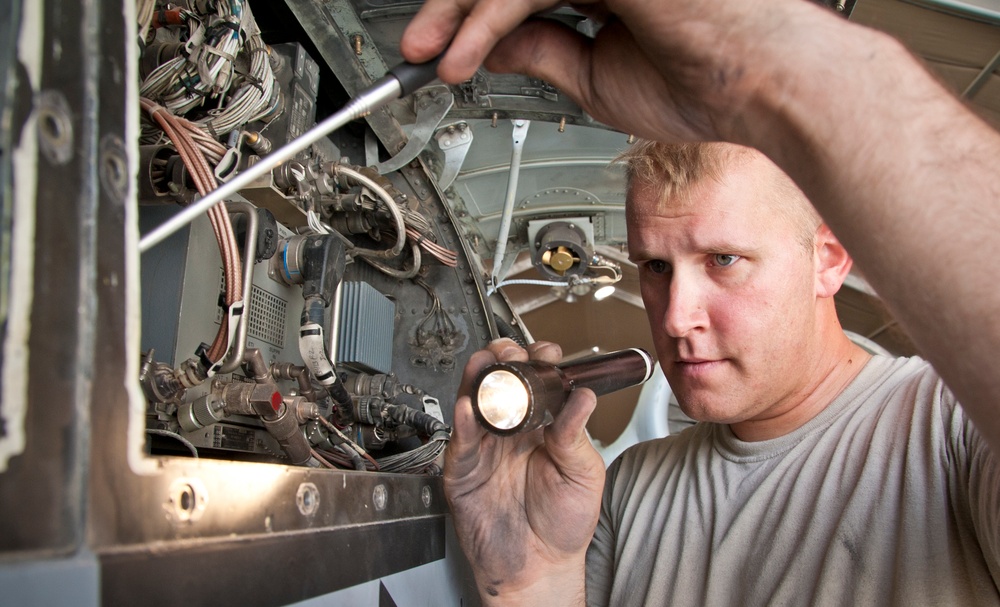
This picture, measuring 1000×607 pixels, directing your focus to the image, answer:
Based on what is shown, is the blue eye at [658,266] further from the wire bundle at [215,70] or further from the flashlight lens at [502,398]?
the wire bundle at [215,70]

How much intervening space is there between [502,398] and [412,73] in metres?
0.36

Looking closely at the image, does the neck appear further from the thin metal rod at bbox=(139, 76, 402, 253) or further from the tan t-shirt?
the thin metal rod at bbox=(139, 76, 402, 253)

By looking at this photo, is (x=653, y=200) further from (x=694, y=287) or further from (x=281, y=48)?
(x=281, y=48)

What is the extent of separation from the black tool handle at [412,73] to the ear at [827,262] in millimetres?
717

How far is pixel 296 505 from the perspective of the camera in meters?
0.49

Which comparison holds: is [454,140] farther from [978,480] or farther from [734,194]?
[978,480]

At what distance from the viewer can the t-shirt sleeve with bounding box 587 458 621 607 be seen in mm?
1122

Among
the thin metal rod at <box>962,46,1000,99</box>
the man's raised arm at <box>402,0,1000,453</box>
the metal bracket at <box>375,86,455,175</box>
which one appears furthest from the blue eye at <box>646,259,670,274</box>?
the thin metal rod at <box>962,46,1000,99</box>

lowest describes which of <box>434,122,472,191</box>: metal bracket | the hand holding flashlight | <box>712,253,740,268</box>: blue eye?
the hand holding flashlight

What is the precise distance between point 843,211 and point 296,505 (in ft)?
1.42

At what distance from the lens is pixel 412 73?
526mm

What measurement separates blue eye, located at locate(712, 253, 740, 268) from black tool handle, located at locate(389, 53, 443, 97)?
58 centimetres

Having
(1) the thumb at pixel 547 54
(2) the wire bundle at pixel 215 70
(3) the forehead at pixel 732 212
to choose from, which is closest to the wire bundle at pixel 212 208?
(2) the wire bundle at pixel 215 70

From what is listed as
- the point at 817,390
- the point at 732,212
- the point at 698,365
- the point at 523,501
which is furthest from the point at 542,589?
the point at 732,212
